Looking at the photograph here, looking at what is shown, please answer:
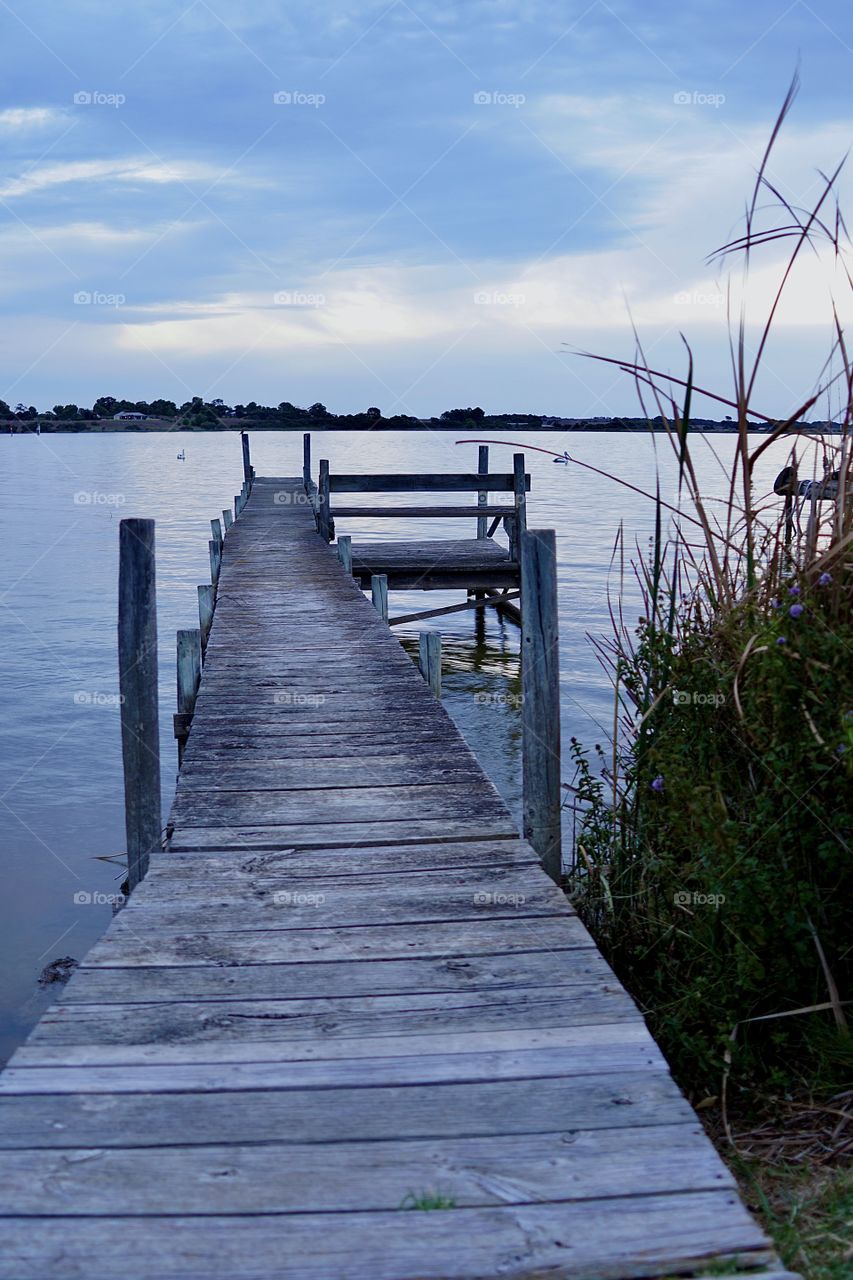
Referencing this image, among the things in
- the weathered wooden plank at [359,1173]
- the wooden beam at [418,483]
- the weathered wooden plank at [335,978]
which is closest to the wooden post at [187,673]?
the weathered wooden plank at [335,978]

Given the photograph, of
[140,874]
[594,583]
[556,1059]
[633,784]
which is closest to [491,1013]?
[556,1059]

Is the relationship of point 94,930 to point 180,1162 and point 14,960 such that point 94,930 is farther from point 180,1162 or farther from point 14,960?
point 180,1162

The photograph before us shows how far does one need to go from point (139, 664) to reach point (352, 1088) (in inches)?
137

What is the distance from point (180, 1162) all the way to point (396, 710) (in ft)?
13.5

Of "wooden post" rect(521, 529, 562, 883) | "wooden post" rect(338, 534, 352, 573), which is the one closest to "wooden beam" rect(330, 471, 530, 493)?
"wooden post" rect(338, 534, 352, 573)

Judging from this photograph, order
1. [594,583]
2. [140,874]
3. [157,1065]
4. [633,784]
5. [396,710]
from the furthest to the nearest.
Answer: [594,583]
[396,710]
[140,874]
[633,784]
[157,1065]

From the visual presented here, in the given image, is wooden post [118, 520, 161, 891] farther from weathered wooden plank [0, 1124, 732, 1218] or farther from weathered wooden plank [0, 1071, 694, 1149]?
weathered wooden plank [0, 1124, 732, 1218]

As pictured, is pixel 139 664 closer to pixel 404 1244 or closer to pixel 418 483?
pixel 404 1244

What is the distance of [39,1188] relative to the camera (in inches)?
80.2

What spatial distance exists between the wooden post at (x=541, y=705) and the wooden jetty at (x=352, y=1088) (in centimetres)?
50

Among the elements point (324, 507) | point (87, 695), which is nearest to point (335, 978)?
point (87, 695)

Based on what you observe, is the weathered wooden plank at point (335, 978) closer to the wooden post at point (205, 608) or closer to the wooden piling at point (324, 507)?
the wooden post at point (205, 608)

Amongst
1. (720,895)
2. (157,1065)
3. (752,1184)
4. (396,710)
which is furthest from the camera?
(396,710)

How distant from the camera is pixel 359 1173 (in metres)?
2.09
